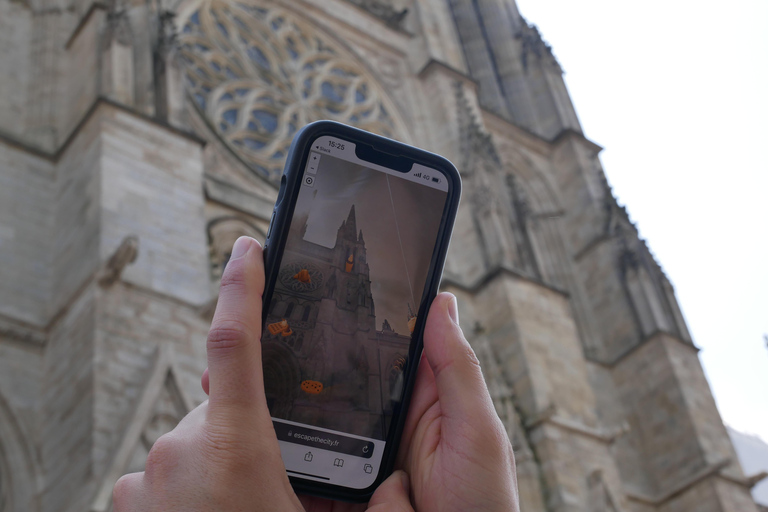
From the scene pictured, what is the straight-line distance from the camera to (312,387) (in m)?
1.47

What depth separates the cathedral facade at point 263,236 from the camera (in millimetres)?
5926

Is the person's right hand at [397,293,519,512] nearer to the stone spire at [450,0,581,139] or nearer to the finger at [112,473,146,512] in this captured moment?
the finger at [112,473,146,512]

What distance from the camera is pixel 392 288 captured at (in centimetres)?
159

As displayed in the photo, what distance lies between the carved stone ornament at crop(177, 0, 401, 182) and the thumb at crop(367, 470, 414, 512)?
Result: 8.86 m

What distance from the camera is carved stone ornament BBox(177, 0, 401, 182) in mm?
11008

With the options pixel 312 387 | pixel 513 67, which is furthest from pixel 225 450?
pixel 513 67

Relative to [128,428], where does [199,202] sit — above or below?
above

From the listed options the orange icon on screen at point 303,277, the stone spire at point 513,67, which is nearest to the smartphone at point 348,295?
the orange icon on screen at point 303,277

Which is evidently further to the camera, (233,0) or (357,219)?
(233,0)

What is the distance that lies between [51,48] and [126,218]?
11.4ft

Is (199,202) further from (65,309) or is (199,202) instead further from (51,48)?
(51,48)

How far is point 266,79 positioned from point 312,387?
11.1m

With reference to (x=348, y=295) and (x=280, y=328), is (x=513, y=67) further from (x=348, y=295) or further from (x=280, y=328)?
(x=280, y=328)

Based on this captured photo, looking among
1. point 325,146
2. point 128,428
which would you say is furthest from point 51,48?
point 325,146
